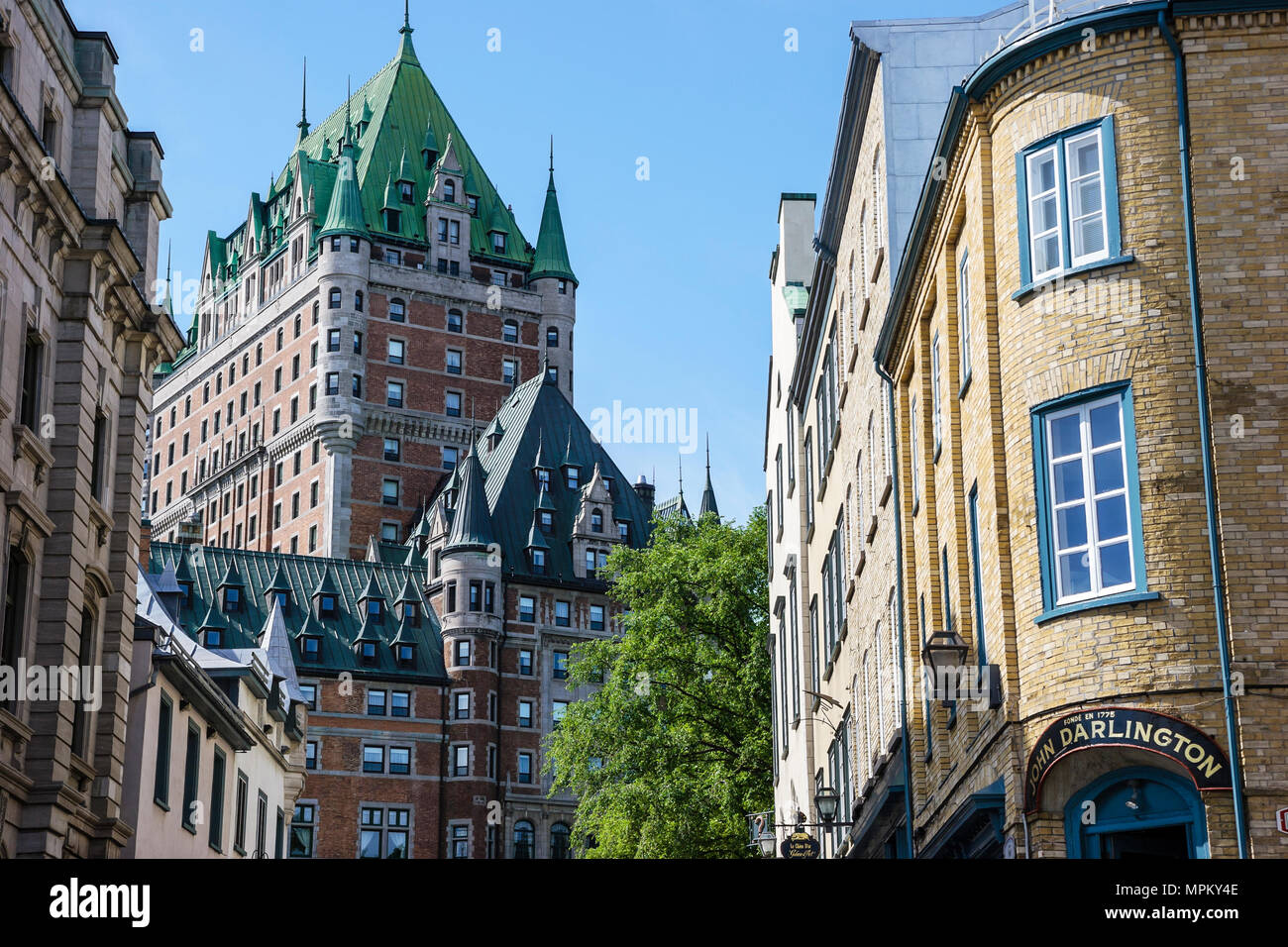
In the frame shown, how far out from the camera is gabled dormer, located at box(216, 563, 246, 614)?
317 ft

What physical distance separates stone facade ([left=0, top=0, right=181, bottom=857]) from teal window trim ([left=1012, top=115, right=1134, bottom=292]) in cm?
1596

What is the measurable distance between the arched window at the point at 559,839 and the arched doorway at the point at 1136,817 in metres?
77.3

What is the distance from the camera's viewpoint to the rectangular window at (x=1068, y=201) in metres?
20.0

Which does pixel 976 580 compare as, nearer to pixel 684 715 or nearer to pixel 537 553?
pixel 684 715

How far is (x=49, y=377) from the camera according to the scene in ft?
107

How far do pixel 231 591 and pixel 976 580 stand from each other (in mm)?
78127

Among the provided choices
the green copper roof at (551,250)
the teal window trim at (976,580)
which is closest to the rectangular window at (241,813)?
the teal window trim at (976,580)

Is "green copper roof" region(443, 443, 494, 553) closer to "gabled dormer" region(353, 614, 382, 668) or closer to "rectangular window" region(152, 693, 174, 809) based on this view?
"gabled dormer" region(353, 614, 382, 668)

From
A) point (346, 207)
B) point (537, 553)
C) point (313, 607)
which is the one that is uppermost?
point (346, 207)

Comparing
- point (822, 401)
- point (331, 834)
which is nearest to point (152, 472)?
point (331, 834)

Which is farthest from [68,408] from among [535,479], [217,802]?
[535,479]

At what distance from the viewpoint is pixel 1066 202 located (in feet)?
67.0

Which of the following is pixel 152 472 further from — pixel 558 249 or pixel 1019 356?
pixel 1019 356

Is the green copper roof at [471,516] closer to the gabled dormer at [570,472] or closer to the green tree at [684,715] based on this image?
the gabled dormer at [570,472]
